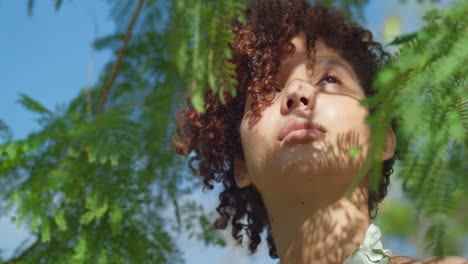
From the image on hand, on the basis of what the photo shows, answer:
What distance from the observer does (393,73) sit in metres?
1.11

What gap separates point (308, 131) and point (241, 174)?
562 mm

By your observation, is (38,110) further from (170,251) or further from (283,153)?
(283,153)

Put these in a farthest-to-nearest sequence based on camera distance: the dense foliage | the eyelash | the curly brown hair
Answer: the curly brown hair → the eyelash → the dense foliage

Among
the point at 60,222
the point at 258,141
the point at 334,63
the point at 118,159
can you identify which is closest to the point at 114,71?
the point at 118,159

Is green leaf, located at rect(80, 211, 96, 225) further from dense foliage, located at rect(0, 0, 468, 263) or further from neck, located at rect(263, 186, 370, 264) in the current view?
neck, located at rect(263, 186, 370, 264)

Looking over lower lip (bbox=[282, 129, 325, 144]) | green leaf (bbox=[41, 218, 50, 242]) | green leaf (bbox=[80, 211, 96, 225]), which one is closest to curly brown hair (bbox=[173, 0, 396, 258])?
lower lip (bbox=[282, 129, 325, 144])

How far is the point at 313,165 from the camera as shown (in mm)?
1850

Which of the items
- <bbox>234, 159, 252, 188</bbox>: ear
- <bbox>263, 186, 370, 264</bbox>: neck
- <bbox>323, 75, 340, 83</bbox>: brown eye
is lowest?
<bbox>263, 186, 370, 264</bbox>: neck

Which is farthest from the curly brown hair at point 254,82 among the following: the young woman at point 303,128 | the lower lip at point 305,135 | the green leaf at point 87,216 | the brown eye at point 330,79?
the green leaf at point 87,216

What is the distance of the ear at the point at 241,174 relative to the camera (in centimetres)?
234

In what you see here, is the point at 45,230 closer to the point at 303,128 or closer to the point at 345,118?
the point at 303,128

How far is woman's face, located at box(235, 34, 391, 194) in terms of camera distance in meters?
1.85

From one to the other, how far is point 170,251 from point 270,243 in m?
0.37

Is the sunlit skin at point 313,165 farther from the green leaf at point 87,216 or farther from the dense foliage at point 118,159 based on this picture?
the green leaf at point 87,216
